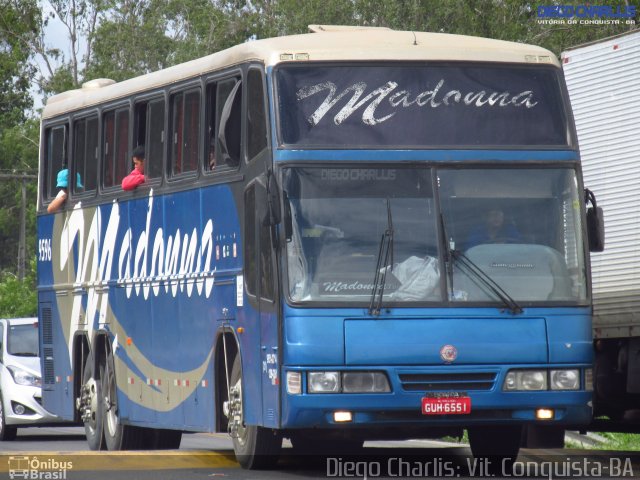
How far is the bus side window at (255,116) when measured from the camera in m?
13.0

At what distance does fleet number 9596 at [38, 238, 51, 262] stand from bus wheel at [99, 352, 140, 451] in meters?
2.55

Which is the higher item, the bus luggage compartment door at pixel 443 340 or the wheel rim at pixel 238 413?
the bus luggage compartment door at pixel 443 340

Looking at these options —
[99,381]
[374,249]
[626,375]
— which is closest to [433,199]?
[374,249]

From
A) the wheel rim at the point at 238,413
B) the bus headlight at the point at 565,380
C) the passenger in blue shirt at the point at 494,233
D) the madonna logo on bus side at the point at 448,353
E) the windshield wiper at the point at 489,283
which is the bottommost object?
the wheel rim at the point at 238,413

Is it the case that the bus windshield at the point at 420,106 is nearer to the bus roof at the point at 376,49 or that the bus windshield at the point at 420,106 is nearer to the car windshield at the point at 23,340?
the bus roof at the point at 376,49

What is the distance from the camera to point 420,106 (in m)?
13.1

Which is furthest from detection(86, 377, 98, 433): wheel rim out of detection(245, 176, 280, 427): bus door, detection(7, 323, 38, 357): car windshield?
detection(7, 323, 38, 357): car windshield

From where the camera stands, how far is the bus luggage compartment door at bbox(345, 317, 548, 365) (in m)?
12.3

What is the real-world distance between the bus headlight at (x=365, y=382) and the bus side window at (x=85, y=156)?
6.49 meters

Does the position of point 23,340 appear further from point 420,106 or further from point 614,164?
point 420,106

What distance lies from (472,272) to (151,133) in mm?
4775

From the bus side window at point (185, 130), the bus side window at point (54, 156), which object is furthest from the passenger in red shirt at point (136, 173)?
the bus side window at point (54, 156)

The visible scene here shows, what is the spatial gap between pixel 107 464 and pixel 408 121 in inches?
162

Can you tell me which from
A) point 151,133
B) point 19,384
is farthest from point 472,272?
point 19,384
